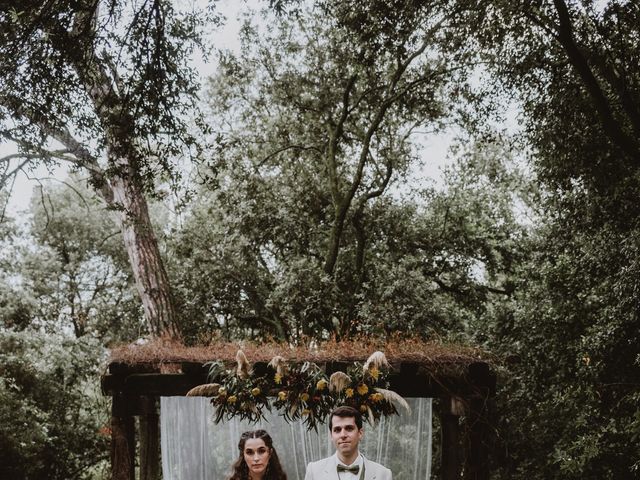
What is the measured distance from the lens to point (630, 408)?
8445 millimetres

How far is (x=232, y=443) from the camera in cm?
763

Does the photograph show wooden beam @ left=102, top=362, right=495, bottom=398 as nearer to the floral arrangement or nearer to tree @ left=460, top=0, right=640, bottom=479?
the floral arrangement

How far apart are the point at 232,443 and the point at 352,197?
615cm

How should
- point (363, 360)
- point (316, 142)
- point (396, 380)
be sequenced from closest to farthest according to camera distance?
1. point (363, 360)
2. point (396, 380)
3. point (316, 142)

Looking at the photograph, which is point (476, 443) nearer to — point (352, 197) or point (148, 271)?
point (148, 271)

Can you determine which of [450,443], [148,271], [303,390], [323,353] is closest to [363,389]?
[303,390]

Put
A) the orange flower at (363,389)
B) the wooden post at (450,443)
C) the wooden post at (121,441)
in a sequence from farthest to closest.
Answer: the wooden post at (121,441), the wooden post at (450,443), the orange flower at (363,389)

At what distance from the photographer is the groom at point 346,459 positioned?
400 cm

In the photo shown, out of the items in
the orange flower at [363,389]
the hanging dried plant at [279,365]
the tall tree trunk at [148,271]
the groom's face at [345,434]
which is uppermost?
the tall tree trunk at [148,271]

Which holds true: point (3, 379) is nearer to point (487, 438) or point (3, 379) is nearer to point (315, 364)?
point (315, 364)

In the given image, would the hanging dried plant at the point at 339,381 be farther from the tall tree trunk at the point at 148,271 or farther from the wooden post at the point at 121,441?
the tall tree trunk at the point at 148,271

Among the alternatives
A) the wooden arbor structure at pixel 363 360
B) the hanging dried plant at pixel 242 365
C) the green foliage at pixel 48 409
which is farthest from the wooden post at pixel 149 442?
the green foliage at pixel 48 409

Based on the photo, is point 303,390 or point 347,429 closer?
point 347,429

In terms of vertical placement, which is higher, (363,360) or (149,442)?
(363,360)
